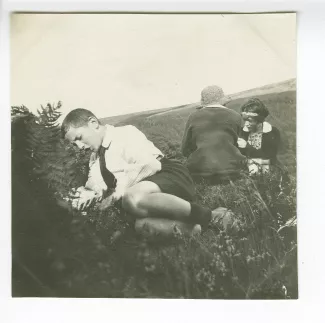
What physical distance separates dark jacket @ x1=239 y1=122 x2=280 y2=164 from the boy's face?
310 millimetres

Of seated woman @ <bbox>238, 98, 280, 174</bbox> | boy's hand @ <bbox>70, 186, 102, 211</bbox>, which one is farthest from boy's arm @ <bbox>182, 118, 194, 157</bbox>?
boy's hand @ <bbox>70, 186, 102, 211</bbox>

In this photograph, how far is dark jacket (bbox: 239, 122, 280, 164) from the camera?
83cm

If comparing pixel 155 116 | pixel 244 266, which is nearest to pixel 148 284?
pixel 244 266

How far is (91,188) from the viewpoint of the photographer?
2.77ft

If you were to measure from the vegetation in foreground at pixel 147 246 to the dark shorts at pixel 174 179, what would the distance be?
2cm

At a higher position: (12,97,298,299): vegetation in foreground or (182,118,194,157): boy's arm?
(182,118,194,157): boy's arm

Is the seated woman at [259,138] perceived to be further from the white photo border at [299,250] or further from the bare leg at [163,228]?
the bare leg at [163,228]

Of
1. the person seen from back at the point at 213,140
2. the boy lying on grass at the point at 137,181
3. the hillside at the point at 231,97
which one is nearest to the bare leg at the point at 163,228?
the boy lying on grass at the point at 137,181

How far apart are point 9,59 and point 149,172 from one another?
392 millimetres

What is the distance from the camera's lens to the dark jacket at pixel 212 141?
0.83 m

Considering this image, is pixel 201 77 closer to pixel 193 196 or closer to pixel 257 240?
pixel 193 196

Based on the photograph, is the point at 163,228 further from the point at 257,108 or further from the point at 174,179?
the point at 257,108

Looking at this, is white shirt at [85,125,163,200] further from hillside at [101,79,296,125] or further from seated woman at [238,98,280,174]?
seated woman at [238,98,280,174]

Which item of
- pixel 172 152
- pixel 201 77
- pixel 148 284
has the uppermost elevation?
pixel 201 77
